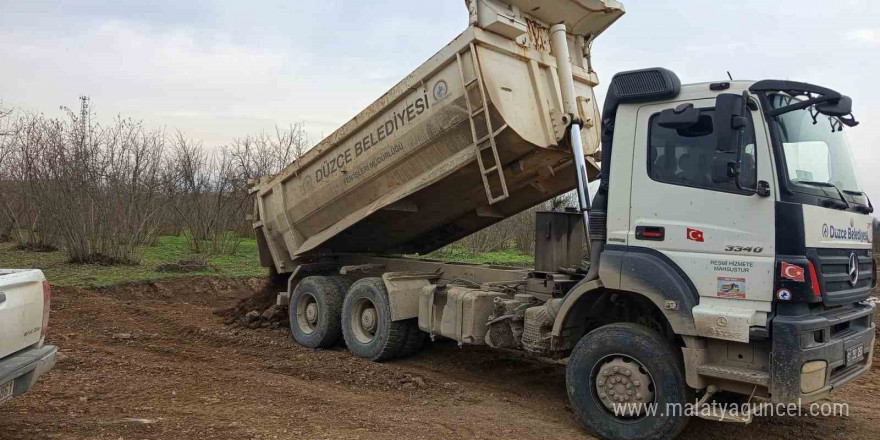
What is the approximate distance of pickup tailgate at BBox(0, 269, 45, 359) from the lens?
4149 mm

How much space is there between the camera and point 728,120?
4434mm

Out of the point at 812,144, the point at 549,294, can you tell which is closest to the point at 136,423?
the point at 549,294

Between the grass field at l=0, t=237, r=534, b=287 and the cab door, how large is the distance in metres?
5.48

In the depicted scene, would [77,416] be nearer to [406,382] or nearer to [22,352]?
[22,352]

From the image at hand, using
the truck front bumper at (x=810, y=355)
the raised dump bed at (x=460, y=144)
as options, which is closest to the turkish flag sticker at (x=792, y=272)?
the truck front bumper at (x=810, y=355)

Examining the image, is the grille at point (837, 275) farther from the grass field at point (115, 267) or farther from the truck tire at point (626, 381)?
the grass field at point (115, 267)

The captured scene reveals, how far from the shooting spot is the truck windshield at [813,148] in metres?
4.63

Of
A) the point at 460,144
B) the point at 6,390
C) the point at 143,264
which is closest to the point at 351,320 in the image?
the point at 460,144

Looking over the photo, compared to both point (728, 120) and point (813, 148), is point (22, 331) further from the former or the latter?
point (813, 148)

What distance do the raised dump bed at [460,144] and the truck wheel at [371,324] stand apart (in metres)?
0.84

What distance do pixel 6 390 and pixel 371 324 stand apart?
4.23 meters

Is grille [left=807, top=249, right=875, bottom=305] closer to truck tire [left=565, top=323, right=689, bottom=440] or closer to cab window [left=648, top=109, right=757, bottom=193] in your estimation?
cab window [left=648, top=109, right=757, bottom=193]

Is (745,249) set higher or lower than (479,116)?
lower

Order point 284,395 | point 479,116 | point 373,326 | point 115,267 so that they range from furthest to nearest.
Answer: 1. point 115,267
2. point 373,326
3. point 479,116
4. point 284,395
